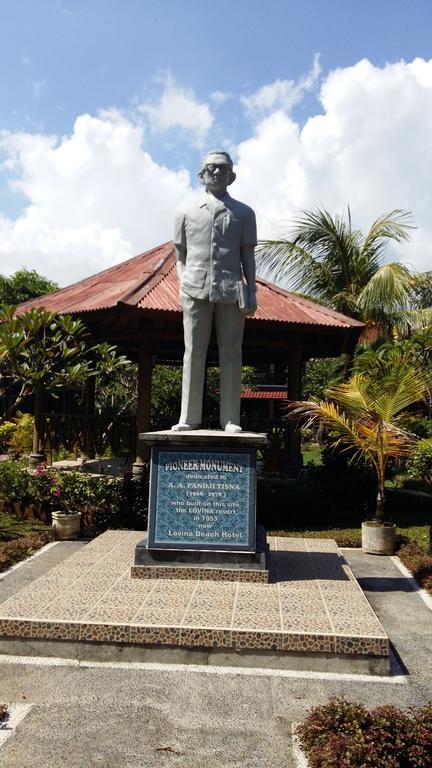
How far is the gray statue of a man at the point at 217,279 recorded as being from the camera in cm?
Result: 656

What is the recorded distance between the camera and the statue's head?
652cm

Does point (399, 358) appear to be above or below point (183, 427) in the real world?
above

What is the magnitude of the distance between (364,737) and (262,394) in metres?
22.5

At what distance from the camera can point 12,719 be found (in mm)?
3793

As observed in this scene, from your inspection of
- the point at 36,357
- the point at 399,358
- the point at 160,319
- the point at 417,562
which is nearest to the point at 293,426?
the point at 399,358

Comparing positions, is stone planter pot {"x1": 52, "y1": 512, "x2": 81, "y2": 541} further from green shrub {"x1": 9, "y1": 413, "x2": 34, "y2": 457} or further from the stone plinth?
green shrub {"x1": 9, "y1": 413, "x2": 34, "y2": 457}

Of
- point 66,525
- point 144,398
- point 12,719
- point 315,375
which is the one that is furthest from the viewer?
point 315,375

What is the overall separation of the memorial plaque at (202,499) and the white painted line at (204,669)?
1.53 m

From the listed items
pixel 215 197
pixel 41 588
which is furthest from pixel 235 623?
pixel 215 197

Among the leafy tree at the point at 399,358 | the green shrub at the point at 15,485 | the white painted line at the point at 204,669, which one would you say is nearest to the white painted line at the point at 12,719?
the white painted line at the point at 204,669

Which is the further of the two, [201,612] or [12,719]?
[201,612]

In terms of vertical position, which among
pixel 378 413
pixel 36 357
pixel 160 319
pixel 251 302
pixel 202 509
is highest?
pixel 160 319

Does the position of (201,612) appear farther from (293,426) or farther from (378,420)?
(293,426)

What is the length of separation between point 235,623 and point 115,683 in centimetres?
107
